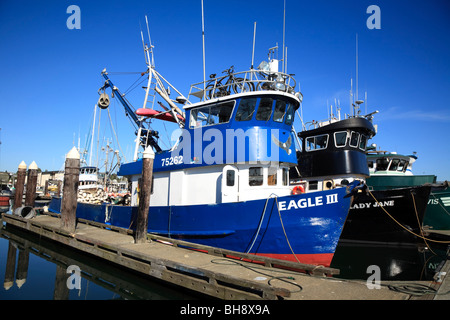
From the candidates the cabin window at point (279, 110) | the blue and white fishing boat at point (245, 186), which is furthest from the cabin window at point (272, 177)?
the cabin window at point (279, 110)

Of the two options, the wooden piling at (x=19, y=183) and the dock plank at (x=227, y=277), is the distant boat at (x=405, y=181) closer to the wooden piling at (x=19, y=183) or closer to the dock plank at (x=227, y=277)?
the dock plank at (x=227, y=277)

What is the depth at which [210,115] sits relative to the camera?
32.4 feet

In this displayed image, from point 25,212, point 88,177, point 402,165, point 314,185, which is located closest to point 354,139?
point 314,185

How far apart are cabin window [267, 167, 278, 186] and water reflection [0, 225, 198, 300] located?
4.07 m

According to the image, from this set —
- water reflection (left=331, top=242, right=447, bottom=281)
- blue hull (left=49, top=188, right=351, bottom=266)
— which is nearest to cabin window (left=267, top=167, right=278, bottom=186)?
blue hull (left=49, top=188, right=351, bottom=266)

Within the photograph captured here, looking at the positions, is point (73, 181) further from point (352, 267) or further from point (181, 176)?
point (352, 267)

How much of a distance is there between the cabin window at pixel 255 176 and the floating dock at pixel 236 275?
2.28 m

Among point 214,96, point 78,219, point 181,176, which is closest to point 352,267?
point 181,176

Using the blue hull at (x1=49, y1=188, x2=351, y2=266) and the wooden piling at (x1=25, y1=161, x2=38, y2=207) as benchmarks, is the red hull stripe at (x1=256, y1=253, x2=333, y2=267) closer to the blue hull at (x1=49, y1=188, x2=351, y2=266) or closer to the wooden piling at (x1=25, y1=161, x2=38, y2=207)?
the blue hull at (x1=49, y1=188, x2=351, y2=266)

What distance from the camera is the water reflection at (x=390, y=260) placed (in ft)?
30.4

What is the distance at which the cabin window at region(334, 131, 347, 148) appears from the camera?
14125 millimetres

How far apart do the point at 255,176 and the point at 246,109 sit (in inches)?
85.9
